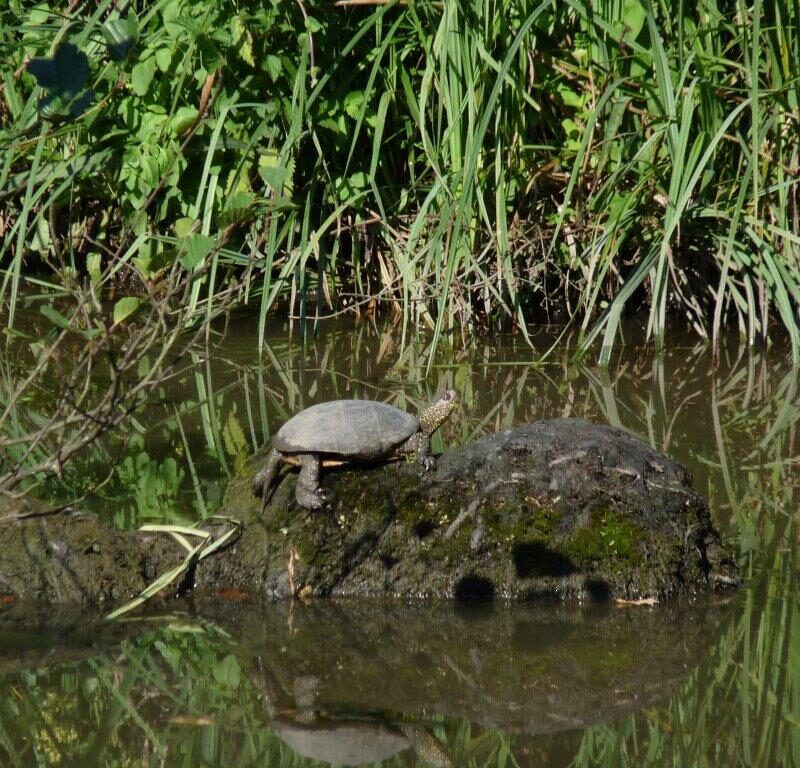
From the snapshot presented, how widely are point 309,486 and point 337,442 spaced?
163mm

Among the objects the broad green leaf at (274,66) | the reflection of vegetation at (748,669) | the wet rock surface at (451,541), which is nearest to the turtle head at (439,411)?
the wet rock surface at (451,541)

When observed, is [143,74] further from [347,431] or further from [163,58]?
[347,431]

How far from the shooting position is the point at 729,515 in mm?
4012

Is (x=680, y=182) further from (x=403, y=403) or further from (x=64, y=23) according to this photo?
(x=64, y=23)

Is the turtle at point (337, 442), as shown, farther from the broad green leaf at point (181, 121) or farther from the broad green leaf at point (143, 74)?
the broad green leaf at point (143, 74)

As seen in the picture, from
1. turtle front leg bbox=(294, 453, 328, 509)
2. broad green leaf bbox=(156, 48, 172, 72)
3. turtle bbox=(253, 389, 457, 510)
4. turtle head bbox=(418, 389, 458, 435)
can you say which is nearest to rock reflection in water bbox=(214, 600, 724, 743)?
turtle front leg bbox=(294, 453, 328, 509)

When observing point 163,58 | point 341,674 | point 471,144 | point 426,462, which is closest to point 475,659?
point 341,674

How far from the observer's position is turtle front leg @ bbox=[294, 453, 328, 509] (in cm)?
352

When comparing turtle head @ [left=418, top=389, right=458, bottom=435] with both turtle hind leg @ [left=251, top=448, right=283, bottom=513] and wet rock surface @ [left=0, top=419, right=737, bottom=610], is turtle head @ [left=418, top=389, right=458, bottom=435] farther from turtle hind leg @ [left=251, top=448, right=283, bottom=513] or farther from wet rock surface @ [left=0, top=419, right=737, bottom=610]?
turtle hind leg @ [left=251, top=448, right=283, bottom=513]

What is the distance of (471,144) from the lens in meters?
5.89

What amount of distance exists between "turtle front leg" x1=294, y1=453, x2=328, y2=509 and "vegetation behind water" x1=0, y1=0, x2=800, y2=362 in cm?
209

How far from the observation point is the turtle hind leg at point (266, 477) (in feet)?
11.8

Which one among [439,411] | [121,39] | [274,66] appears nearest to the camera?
[121,39]

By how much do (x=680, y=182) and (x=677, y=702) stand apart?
3643 mm
